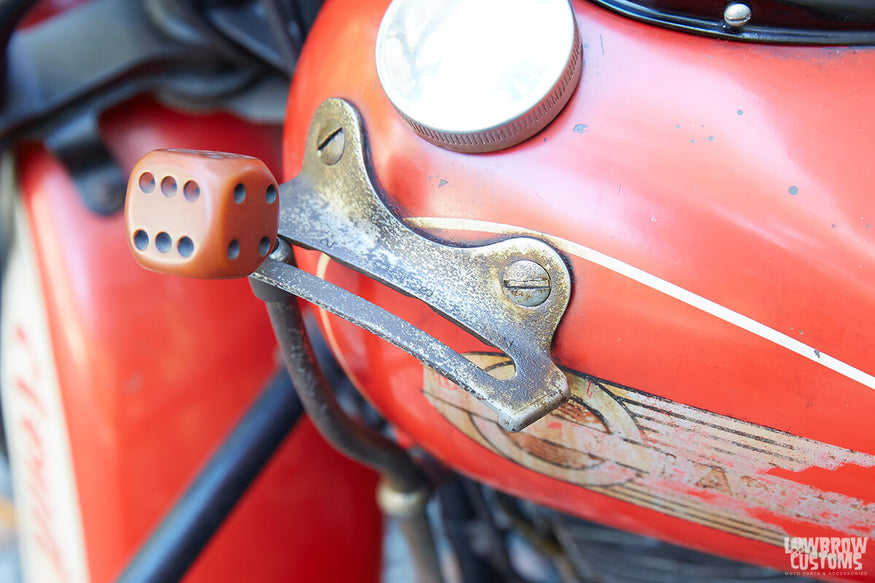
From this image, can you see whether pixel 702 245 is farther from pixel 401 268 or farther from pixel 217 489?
pixel 217 489

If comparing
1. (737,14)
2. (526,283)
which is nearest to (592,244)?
(526,283)

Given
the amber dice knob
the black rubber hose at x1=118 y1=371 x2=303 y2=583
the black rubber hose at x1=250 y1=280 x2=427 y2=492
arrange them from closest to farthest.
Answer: the amber dice knob
the black rubber hose at x1=250 y1=280 x2=427 y2=492
the black rubber hose at x1=118 y1=371 x2=303 y2=583

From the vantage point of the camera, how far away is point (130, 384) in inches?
29.3

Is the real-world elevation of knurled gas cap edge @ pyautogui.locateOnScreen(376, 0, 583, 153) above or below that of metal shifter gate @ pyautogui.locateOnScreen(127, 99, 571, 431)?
above

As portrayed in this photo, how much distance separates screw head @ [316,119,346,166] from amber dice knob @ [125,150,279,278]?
73 millimetres

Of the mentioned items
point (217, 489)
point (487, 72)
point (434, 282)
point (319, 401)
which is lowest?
point (217, 489)

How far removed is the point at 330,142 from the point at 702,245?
0.22 meters

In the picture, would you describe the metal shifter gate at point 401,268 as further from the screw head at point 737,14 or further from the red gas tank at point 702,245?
the screw head at point 737,14

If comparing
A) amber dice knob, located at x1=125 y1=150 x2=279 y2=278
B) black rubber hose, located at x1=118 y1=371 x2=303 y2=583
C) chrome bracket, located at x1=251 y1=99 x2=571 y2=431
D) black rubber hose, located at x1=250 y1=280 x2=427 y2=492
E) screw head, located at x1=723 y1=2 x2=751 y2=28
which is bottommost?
black rubber hose, located at x1=118 y1=371 x2=303 y2=583

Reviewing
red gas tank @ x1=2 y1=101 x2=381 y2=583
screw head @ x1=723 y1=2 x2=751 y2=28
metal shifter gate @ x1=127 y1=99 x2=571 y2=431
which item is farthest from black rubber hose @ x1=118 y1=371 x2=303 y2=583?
screw head @ x1=723 y1=2 x2=751 y2=28

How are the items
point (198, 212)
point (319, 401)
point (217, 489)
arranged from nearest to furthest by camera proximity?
point (198, 212) → point (319, 401) → point (217, 489)

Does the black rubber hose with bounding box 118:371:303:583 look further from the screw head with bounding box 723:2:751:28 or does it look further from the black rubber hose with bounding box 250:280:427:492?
the screw head with bounding box 723:2:751:28

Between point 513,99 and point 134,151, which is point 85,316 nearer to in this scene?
point 134,151

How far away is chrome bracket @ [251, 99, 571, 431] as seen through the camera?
38cm
